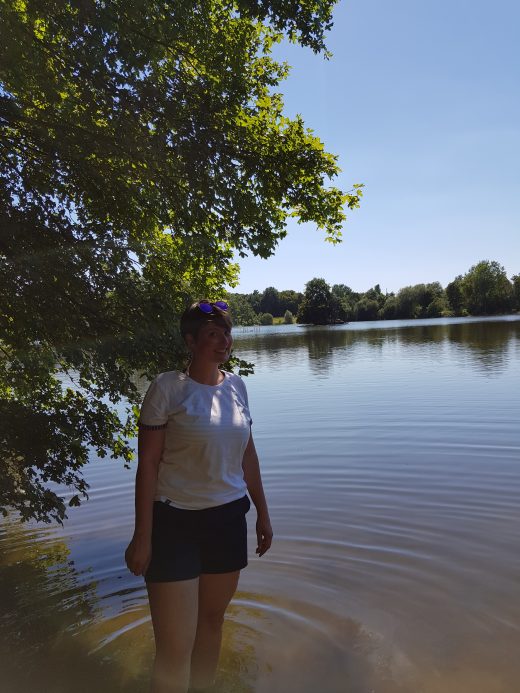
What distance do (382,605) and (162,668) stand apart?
2810 millimetres

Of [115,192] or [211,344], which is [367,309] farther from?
[211,344]

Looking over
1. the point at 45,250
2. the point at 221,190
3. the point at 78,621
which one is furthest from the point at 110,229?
the point at 78,621

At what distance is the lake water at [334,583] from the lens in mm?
3967

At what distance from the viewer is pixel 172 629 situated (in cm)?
262

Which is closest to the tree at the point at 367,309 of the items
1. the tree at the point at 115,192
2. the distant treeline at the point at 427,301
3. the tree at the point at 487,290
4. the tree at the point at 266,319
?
the distant treeline at the point at 427,301

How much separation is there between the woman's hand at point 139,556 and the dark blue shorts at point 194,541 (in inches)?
1.3

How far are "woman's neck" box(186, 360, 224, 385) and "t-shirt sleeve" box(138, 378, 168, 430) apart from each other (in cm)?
23

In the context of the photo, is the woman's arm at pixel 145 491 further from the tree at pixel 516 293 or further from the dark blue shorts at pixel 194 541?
the tree at pixel 516 293

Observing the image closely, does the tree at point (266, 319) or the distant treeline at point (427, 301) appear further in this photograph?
the tree at point (266, 319)

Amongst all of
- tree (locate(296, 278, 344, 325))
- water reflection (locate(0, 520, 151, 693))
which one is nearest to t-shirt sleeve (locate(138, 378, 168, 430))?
water reflection (locate(0, 520, 151, 693))

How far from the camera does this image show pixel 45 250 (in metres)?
5.21

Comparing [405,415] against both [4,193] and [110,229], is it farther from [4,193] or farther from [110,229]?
[4,193]

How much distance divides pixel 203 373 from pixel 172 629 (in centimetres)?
119

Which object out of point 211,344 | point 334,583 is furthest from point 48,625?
point 211,344
